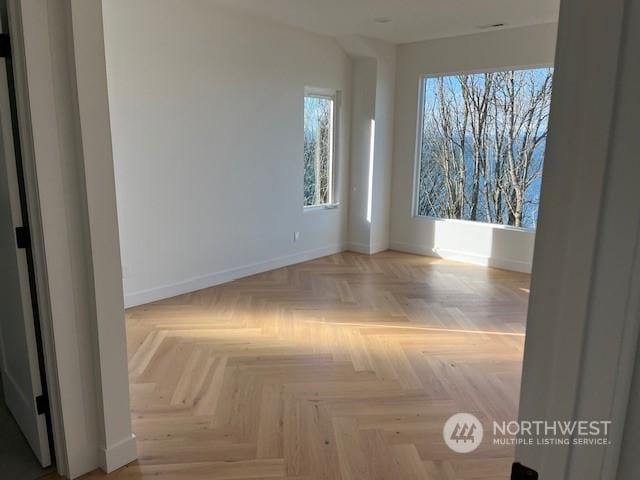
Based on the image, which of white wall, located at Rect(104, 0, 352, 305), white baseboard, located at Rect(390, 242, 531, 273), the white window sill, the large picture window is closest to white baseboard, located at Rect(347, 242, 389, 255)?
white baseboard, located at Rect(390, 242, 531, 273)

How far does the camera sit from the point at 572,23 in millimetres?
560

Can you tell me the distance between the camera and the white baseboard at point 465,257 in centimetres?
579

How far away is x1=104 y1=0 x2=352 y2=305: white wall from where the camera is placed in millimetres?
4121

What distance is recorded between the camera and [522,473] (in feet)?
2.34

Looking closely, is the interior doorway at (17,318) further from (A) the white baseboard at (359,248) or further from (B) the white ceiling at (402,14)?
(A) the white baseboard at (359,248)

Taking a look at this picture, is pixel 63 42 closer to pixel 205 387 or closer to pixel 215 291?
pixel 205 387

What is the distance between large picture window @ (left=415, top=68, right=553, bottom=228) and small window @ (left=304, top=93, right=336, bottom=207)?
3.93 ft

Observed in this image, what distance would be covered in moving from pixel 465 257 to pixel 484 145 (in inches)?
56.9

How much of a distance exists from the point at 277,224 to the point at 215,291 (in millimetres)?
1207

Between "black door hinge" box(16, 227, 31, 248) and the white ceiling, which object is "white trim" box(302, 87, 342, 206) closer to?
the white ceiling

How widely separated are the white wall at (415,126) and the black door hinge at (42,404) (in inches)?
197

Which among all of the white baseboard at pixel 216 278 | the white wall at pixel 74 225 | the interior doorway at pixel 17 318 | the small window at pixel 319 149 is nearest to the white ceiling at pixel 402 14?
the small window at pixel 319 149

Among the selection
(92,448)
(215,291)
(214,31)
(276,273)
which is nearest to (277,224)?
(276,273)

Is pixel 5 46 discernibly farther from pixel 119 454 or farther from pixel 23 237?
pixel 119 454
